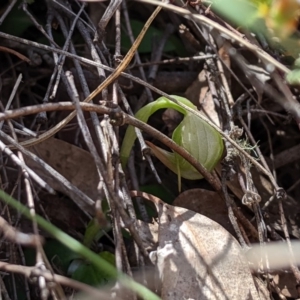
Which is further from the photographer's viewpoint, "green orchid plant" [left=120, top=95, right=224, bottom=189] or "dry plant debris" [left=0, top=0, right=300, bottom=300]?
"green orchid plant" [left=120, top=95, right=224, bottom=189]

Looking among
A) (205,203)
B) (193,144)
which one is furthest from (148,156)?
(205,203)

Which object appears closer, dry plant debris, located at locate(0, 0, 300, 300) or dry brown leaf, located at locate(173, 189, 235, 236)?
dry plant debris, located at locate(0, 0, 300, 300)

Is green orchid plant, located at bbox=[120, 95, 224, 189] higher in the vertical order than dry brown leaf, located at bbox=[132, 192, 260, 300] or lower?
higher

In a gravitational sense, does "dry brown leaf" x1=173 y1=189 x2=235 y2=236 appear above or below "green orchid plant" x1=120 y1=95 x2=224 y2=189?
below

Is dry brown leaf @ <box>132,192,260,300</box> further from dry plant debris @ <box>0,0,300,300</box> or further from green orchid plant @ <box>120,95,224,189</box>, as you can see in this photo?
green orchid plant @ <box>120,95,224,189</box>

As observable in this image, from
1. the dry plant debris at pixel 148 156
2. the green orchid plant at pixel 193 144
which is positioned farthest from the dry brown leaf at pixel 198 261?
the green orchid plant at pixel 193 144

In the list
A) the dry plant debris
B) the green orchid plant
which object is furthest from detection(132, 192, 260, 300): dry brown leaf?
the green orchid plant
